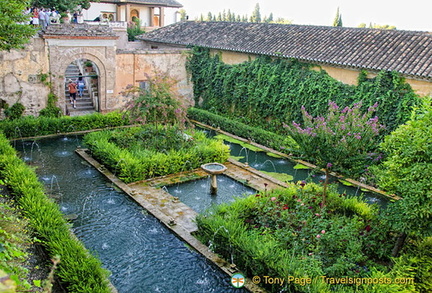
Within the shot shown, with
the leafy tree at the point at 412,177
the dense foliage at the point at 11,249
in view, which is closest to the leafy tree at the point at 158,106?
the dense foliage at the point at 11,249

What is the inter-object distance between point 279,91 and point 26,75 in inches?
464

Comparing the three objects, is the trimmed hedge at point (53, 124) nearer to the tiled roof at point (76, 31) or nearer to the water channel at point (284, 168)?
the tiled roof at point (76, 31)

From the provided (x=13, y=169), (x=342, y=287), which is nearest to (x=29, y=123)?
(x=13, y=169)

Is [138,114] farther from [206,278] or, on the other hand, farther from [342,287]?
[342,287]

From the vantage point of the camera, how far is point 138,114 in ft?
48.1

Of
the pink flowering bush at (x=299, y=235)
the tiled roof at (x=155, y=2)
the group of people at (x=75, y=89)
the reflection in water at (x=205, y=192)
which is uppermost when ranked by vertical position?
the tiled roof at (x=155, y=2)

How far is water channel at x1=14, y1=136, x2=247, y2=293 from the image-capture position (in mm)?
8055

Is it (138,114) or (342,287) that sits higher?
(138,114)

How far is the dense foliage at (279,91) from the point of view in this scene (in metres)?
14.6

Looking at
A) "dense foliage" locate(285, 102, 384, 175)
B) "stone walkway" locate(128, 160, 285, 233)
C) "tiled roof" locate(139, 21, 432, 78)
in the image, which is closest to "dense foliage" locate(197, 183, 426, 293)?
"stone walkway" locate(128, 160, 285, 233)

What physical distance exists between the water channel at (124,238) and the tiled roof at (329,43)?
31.8ft

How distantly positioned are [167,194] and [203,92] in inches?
487

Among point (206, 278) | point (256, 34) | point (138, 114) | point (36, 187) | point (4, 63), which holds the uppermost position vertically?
point (256, 34)

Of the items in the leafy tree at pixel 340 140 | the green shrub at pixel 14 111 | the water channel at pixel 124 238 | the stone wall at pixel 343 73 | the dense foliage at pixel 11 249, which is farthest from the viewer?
the green shrub at pixel 14 111
